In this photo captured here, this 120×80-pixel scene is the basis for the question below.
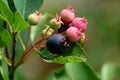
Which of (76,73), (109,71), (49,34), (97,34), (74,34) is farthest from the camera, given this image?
(97,34)

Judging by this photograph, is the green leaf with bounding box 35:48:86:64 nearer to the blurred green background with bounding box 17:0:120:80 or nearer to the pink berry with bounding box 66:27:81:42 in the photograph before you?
the pink berry with bounding box 66:27:81:42

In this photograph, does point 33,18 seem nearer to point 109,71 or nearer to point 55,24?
point 55,24

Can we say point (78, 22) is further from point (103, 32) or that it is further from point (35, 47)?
point (103, 32)

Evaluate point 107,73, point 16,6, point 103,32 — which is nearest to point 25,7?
point 16,6

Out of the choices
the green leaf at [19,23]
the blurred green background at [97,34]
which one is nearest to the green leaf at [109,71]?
the green leaf at [19,23]

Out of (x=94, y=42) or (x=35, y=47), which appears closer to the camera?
(x=35, y=47)

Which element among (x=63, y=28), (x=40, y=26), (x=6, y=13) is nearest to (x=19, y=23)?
(x=6, y=13)

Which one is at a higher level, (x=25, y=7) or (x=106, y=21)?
(x=25, y=7)
